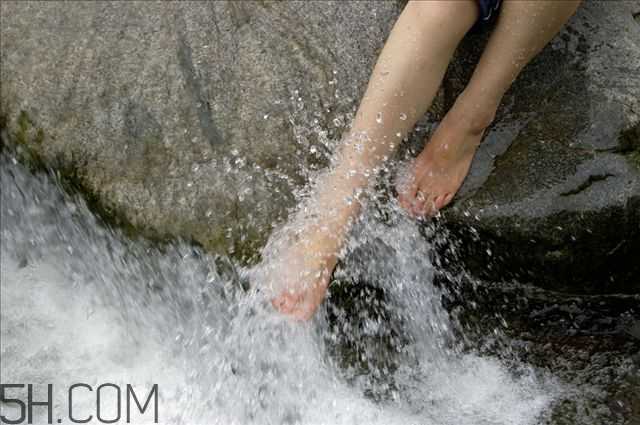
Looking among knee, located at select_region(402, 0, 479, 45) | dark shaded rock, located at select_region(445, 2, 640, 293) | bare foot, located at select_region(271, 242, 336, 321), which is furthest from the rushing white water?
knee, located at select_region(402, 0, 479, 45)

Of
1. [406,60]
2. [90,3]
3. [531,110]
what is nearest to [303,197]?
[406,60]

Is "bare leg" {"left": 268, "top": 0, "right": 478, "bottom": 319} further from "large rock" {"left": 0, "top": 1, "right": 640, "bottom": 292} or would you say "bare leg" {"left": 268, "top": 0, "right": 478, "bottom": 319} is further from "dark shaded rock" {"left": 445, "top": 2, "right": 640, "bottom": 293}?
"dark shaded rock" {"left": 445, "top": 2, "right": 640, "bottom": 293}

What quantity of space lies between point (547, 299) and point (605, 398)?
0.25 metres

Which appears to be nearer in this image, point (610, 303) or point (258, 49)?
point (610, 303)

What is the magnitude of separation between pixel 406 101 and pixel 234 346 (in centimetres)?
67

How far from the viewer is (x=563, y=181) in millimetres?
1575

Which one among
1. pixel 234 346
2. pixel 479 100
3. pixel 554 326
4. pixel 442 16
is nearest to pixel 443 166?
pixel 479 100

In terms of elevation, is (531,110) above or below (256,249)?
above

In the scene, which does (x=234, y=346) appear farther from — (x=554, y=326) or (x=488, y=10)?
(x=488, y=10)

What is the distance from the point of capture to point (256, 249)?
1542mm

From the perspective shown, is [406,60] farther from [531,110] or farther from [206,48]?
[206,48]

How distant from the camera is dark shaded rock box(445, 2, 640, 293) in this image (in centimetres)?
155

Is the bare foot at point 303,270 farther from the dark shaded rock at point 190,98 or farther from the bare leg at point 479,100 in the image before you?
the bare leg at point 479,100

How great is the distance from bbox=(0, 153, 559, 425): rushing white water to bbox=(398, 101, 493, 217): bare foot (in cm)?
7
